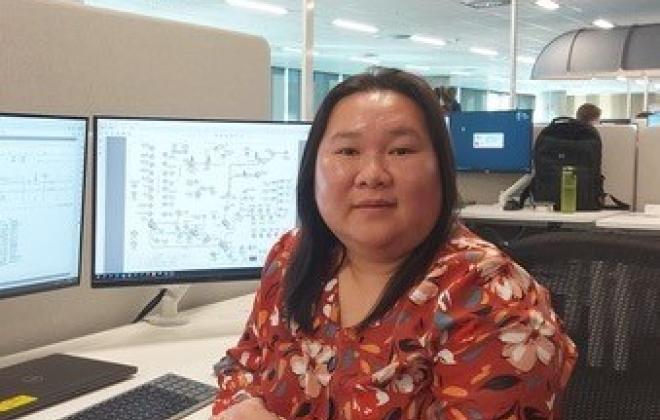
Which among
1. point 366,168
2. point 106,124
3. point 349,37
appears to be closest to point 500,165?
point 106,124

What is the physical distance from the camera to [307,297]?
3.42ft

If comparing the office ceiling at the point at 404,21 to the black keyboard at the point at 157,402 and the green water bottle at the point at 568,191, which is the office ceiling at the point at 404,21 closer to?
the green water bottle at the point at 568,191

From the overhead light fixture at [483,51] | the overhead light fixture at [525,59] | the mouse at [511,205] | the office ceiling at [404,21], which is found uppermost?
the overhead light fixture at [525,59]

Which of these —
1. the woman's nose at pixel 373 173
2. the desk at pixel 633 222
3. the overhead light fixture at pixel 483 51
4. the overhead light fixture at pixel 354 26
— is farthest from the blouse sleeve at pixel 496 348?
the overhead light fixture at pixel 483 51

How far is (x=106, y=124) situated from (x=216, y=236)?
322 millimetres

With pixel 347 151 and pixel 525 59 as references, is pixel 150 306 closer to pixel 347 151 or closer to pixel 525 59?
pixel 347 151

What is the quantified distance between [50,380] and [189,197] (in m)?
0.45

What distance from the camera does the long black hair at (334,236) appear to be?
962 millimetres

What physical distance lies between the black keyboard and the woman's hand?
0.13 m

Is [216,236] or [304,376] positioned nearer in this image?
[304,376]

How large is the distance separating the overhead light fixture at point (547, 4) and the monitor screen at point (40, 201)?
24.3 feet

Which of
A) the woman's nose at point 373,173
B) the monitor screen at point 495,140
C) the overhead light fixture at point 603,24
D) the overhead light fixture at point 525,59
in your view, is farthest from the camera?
the overhead light fixture at point 525,59

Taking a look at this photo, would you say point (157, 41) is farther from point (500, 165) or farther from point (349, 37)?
point (349, 37)

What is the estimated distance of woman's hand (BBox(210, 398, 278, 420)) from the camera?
100 centimetres
